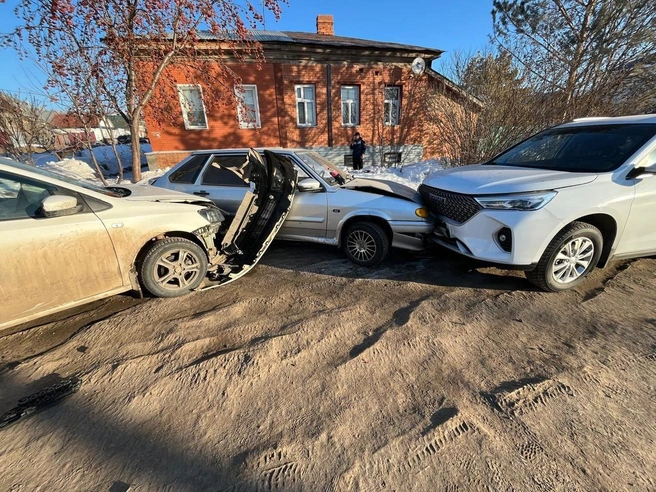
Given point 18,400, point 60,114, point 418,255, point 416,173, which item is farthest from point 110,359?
point 416,173

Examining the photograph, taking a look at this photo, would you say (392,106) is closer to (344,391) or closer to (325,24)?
(325,24)

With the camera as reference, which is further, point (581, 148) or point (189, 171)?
point (189, 171)

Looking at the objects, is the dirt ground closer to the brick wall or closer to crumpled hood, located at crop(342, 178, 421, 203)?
crumpled hood, located at crop(342, 178, 421, 203)

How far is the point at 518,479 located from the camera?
1521 mm

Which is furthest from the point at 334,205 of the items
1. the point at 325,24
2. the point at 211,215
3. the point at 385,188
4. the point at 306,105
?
the point at 325,24

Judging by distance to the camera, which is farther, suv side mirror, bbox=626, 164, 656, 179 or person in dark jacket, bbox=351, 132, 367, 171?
person in dark jacket, bbox=351, 132, 367, 171

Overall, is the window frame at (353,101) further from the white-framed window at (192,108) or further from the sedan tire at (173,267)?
the sedan tire at (173,267)

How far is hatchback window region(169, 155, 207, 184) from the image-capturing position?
4620mm

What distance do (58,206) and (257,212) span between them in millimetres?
2063

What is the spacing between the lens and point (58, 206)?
8.16 feet

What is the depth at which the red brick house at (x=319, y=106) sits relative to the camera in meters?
12.8

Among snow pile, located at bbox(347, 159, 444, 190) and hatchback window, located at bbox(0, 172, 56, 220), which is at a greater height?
hatchback window, located at bbox(0, 172, 56, 220)

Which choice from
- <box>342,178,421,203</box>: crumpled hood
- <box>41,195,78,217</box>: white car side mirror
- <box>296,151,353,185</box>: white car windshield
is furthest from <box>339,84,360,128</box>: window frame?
<box>41,195,78,217</box>: white car side mirror

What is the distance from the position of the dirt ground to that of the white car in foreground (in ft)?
1.13
